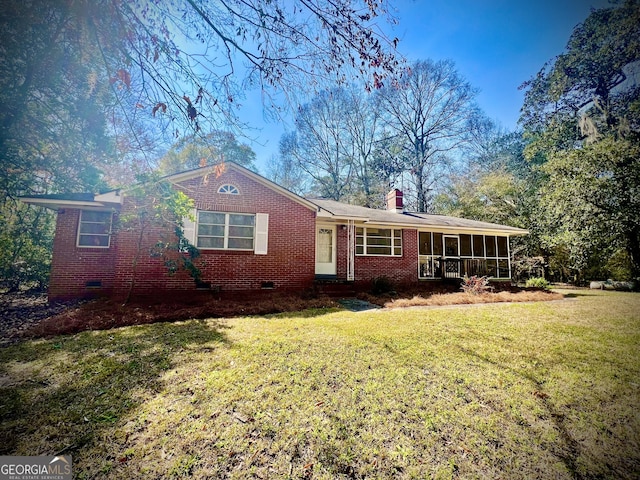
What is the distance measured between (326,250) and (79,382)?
9.61 meters

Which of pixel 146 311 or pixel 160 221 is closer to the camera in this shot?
pixel 146 311

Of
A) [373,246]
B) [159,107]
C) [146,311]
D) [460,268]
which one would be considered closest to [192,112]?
[159,107]

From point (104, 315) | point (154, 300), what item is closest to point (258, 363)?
point (104, 315)

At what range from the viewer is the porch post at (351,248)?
11781 millimetres

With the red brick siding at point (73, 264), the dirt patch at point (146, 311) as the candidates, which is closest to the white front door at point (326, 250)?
the dirt patch at point (146, 311)

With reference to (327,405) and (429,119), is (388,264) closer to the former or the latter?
(327,405)

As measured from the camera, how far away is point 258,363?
11.8ft

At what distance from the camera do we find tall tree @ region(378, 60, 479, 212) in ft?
72.6

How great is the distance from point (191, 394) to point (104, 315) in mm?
4926

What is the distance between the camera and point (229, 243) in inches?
379

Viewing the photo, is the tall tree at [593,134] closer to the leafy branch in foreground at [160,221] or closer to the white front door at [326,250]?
the leafy branch in foreground at [160,221]

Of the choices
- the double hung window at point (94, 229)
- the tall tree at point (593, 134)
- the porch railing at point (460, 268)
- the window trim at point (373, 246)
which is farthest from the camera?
the porch railing at point (460, 268)

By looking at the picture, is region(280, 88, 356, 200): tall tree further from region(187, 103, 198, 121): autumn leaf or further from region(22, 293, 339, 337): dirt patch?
region(187, 103, 198, 121): autumn leaf

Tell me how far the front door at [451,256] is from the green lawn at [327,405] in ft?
28.5
